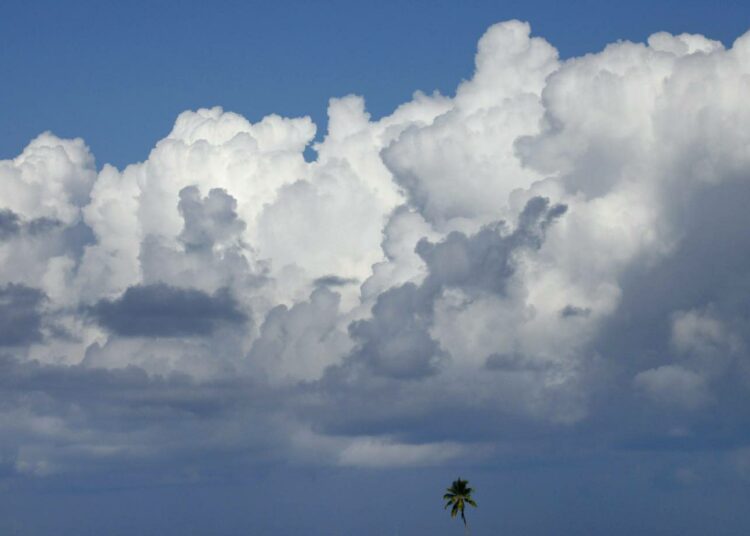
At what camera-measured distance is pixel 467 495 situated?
610ft
